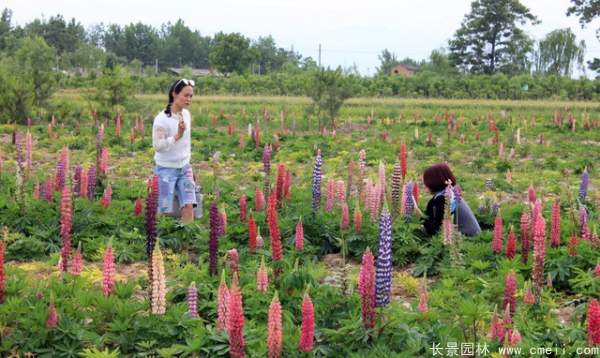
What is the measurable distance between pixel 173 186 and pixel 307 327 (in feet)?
13.7

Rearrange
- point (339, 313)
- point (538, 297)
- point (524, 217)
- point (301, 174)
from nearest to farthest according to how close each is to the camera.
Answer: point (339, 313) → point (538, 297) → point (524, 217) → point (301, 174)

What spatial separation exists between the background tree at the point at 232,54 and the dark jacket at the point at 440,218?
5838 centimetres

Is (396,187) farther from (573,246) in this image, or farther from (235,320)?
(235,320)

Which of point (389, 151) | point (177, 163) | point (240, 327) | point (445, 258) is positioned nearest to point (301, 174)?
point (389, 151)

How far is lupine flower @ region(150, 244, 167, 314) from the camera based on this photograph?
407cm

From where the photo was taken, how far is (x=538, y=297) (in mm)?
4859

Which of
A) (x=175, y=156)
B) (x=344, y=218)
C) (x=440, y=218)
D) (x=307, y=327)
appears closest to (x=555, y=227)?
(x=440, y=218)

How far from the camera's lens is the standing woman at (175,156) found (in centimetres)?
732

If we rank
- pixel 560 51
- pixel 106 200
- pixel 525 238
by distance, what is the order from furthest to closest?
pixel 560 51 < pixel 106 200 < pixel 525 238

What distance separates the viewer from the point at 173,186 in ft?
24.8

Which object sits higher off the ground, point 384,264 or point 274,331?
point 384,264

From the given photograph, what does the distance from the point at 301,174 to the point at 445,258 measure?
604 cm

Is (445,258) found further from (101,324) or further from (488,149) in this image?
(488,149)

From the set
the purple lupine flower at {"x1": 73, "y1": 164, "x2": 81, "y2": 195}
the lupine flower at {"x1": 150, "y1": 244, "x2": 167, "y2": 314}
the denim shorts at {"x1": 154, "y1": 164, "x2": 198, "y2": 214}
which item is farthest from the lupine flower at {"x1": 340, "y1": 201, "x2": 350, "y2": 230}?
the purple lupine flower at {"x1": 73, "y1": 164, "x2": 81, "y2": 195}
